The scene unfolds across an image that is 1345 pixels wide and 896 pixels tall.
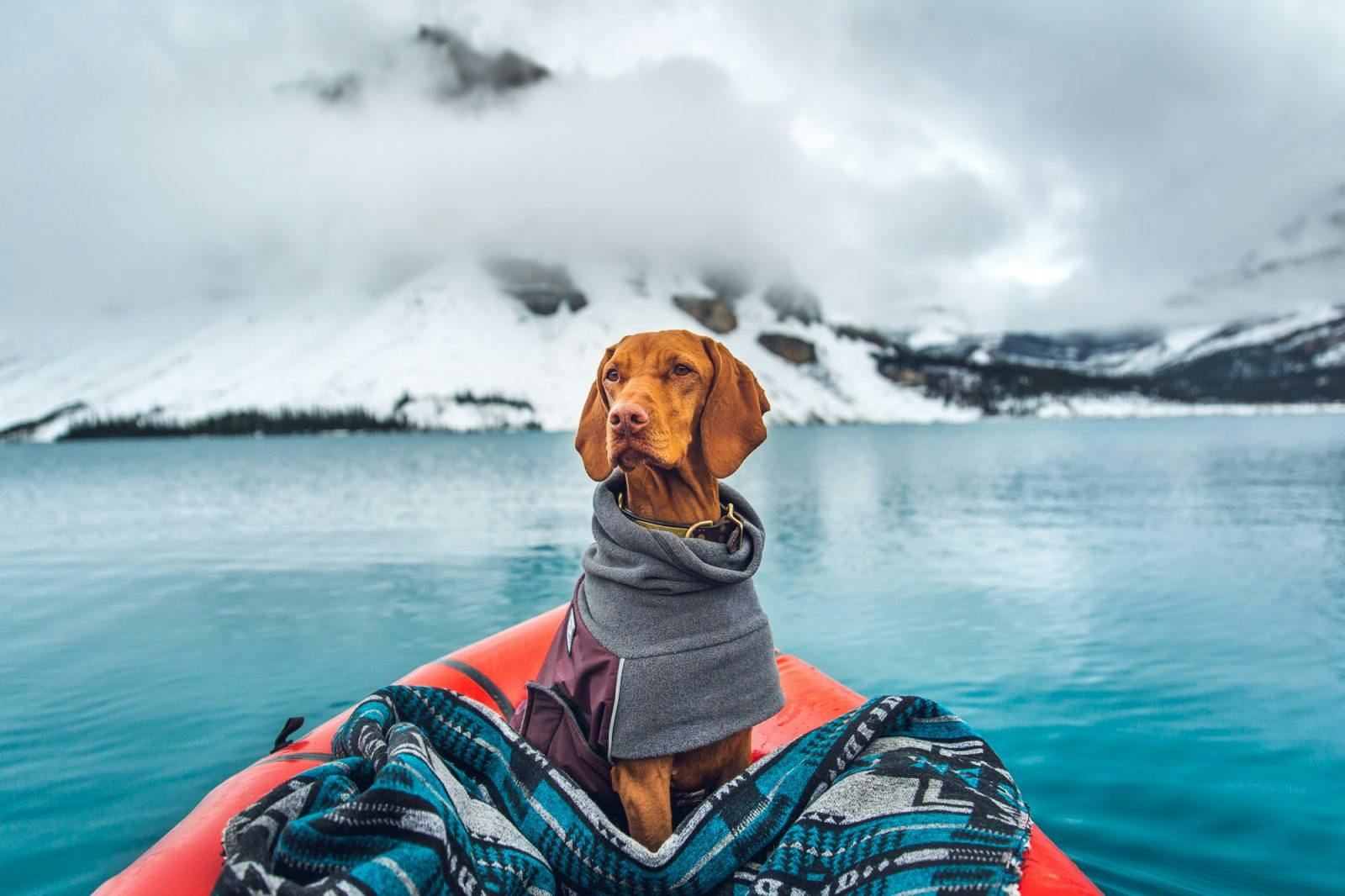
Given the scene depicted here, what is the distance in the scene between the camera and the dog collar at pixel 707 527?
2.90 meters

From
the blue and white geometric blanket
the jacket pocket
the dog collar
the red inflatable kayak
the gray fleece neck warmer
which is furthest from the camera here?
the dog collar

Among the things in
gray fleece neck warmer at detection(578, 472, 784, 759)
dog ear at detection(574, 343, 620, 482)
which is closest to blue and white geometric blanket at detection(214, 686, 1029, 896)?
gray fleece neck warmer at detection(578, 472, 784, 759)

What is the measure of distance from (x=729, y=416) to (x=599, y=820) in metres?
1.60

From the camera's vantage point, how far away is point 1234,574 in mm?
12961

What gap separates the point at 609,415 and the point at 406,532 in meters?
19.6

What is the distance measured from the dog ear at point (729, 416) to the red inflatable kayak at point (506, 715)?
1541 mm

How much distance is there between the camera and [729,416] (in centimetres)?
299

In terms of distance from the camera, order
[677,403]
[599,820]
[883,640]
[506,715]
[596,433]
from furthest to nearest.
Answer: [883,640] < [506,715] < [596,433] < [677,403] < [599,820]

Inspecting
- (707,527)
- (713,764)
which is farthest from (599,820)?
(707,527)

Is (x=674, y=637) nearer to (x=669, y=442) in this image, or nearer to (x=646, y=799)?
(x=646, y=799)

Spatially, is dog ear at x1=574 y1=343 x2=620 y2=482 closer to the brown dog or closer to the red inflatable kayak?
the brown dog

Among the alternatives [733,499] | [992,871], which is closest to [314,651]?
[733,499]

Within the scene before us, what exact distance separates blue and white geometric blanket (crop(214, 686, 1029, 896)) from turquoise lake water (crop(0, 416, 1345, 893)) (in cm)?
268

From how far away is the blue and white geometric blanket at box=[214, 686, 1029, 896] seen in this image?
6.64 feet
